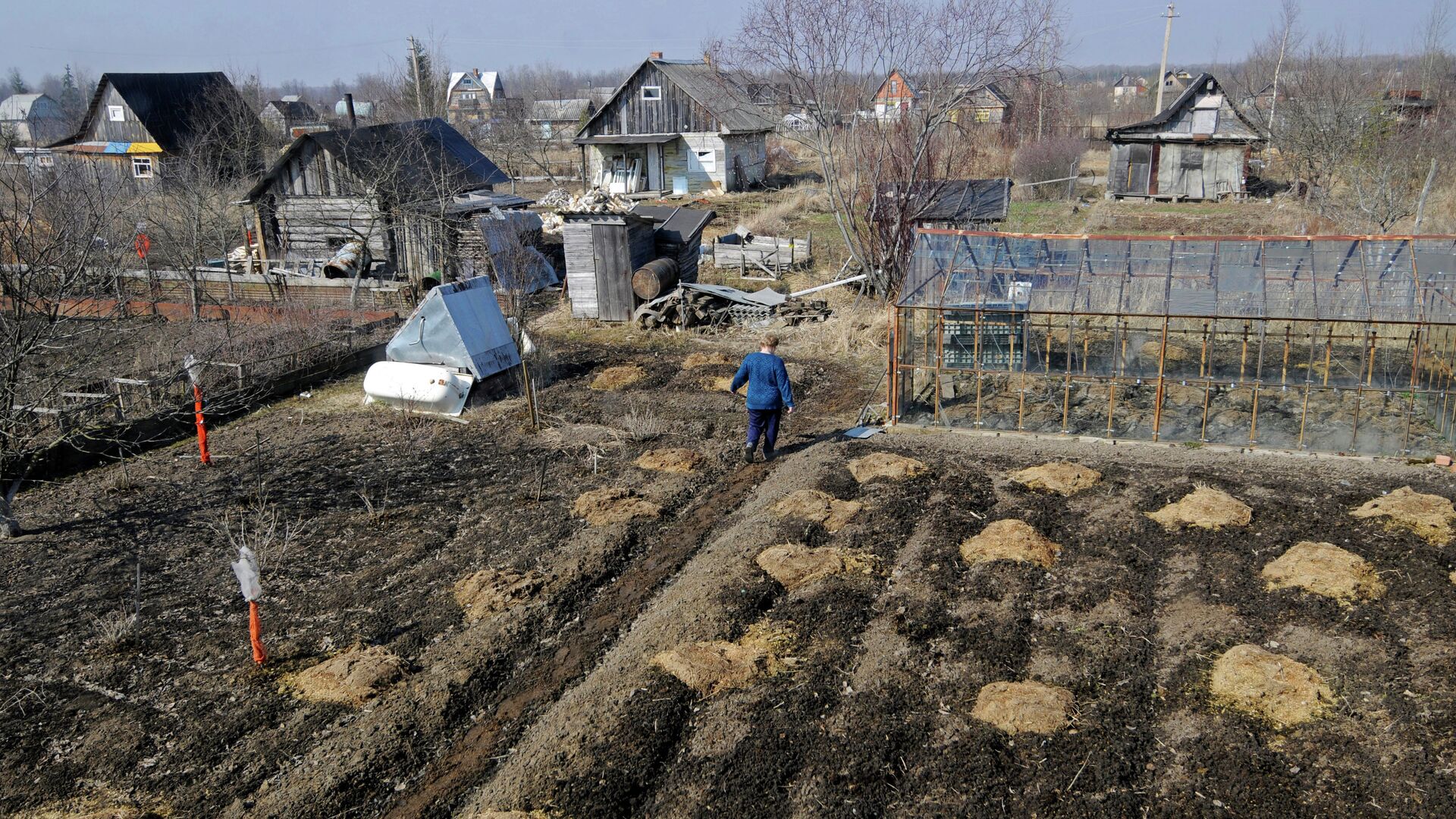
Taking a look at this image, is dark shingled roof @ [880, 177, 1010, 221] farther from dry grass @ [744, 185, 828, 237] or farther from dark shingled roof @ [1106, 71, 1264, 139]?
dark shingled roof @ [1106, 71, 1264, 139]

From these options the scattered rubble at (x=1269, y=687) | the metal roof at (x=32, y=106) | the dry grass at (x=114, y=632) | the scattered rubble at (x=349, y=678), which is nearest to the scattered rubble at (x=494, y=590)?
the scattered rubble at (x=349, y=678)

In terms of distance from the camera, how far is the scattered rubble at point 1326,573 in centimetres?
781

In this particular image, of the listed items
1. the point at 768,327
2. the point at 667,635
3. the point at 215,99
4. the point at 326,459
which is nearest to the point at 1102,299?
the point at 768,327

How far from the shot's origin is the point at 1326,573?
7.98 metres

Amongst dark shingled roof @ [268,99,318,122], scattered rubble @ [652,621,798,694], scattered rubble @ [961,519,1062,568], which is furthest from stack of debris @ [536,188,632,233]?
dark shingled roof @ [268,99,318,122]

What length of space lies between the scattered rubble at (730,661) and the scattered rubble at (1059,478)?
393 cm

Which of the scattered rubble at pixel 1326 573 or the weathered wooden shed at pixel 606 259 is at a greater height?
the weathered wooden shed at pixel 606 259

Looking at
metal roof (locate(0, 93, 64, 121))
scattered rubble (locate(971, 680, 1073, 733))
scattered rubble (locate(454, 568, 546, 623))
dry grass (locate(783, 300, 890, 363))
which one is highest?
metal roof (locate(0, 93, 64, 121))

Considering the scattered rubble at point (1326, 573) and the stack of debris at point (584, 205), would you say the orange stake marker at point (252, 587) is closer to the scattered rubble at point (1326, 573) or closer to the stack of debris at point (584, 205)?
the scattered rubble at point (1326, 573)

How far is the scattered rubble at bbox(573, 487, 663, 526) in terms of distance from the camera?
397 inches

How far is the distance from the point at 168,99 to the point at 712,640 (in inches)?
1737

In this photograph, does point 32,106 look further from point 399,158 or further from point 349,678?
point 349,678

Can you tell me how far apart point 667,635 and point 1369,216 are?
20008 millimetres

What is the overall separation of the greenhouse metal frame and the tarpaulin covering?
19.4ft
